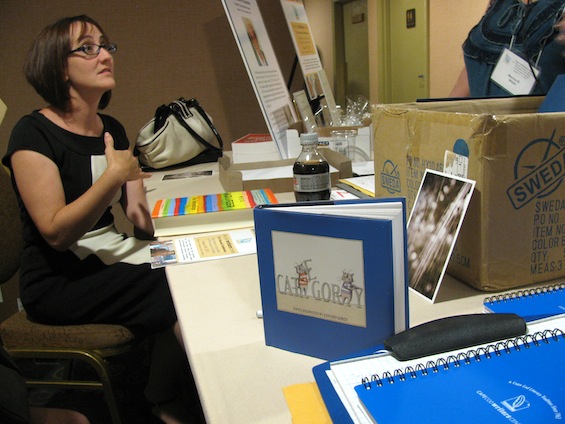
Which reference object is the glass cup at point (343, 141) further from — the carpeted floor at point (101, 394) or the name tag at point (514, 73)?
the carpeted floor at point (101, 394)

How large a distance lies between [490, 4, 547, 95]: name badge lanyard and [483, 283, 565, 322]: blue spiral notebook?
0.94m

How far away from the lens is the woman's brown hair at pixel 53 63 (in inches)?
62.6

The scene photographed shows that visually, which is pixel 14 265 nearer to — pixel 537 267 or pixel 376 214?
pixel 376 214

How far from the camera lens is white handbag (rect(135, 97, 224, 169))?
2172 mm

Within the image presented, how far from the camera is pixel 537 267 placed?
833mm

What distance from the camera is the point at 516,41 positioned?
5.43 feet

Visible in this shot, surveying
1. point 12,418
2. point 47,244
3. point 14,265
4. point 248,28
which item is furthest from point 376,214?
point 248,28

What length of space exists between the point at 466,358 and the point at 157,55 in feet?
8.09

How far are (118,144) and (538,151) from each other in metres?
1.46

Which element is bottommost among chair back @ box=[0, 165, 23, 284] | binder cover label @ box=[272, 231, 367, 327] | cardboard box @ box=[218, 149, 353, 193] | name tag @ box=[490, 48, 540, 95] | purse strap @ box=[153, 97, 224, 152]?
chair back @ box=[0, 165, 23, 284]

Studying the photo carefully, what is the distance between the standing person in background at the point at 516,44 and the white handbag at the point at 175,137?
1167 millimetres

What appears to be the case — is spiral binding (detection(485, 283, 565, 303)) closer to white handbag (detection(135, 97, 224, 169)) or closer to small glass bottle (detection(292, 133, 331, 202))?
small glass bottle (detection(292, 133, 331, 202))

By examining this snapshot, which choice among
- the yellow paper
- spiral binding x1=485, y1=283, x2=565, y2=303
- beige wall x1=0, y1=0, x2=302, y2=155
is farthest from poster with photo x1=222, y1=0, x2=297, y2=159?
the yellow paper

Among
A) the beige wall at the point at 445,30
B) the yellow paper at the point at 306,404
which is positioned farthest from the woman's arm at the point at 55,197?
the beige wall at the point at 445,30
